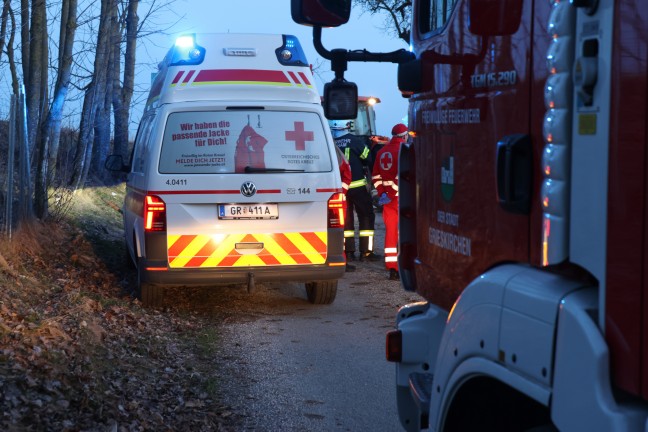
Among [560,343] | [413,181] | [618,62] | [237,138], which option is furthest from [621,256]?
[237,138]

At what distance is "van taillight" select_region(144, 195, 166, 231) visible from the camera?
912 centimetres

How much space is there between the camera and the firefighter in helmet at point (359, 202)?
1432 centimetres

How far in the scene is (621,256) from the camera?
2283 millimetres

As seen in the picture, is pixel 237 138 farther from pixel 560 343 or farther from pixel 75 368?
pixel 560 343

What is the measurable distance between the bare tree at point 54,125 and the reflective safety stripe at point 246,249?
15.4 feet

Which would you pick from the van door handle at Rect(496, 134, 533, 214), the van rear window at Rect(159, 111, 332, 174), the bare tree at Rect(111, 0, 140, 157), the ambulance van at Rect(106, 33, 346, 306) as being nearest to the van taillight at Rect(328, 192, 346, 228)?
the ambulance van at Rect(106, 33, 346, 306)

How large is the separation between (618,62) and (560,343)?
2.33ft

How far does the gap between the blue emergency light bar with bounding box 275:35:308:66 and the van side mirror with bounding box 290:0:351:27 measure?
6.26 metres

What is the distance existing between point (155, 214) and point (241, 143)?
1.08m

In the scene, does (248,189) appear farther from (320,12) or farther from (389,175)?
(320,12)

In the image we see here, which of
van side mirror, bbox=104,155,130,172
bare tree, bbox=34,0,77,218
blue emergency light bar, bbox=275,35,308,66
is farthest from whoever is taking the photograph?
bare tree, bbox=34,0,77,218

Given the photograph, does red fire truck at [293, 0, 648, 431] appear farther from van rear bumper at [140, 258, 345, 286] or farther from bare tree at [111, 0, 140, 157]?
bare tree at [111, 0, 140, 157]

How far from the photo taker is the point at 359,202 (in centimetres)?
1446

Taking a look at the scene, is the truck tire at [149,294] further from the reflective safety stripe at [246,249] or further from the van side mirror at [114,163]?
the van side mirror at [114,163]
